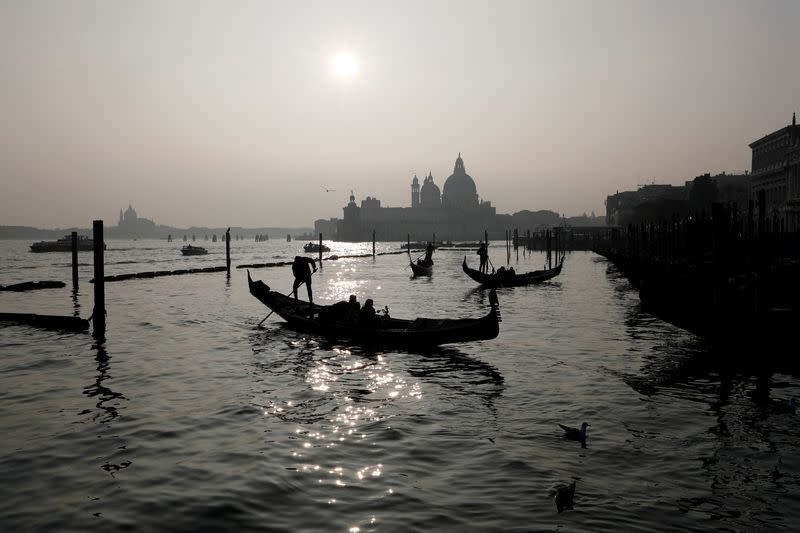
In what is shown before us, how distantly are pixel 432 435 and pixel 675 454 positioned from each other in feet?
9.13

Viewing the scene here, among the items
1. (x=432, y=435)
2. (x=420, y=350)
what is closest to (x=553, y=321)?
(x=420, y=350)

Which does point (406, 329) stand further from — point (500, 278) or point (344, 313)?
point (500, 278)

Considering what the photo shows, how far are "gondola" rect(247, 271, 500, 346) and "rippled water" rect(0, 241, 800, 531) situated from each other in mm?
421

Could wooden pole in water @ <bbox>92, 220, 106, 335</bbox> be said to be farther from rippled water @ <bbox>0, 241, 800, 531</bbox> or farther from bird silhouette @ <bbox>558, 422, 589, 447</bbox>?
bird silhouette @ <bbox>558, 422, 589, 447</bbox>

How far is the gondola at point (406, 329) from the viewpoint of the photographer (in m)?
13.9

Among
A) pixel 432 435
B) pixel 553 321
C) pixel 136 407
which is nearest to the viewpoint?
pixel 432 435

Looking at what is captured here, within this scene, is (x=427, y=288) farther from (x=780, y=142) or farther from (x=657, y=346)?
(x=780, y=142)

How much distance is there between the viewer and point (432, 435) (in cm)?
819

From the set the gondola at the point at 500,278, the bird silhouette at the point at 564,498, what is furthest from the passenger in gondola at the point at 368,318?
the gondola at the point at 500,278

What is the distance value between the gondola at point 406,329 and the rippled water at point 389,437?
0.42m

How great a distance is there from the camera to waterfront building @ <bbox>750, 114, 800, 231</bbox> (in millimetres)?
52091

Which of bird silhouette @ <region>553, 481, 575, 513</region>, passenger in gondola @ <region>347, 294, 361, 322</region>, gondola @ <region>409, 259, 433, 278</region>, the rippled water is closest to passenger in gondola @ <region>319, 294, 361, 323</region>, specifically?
passenger in gondola @ <region>347, 294, 361, 322</region>

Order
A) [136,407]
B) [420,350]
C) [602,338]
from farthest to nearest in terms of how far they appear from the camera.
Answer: [602,338]
[420,350]
[136,407]

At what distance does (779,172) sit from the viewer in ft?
200
